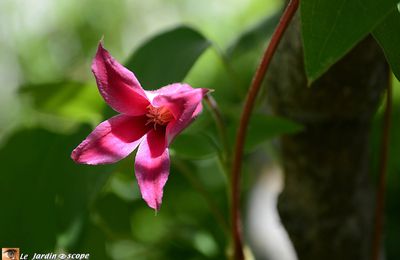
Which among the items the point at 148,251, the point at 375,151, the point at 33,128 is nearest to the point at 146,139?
the point at 33,128

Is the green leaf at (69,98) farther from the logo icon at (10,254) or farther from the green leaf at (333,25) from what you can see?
the green leaf at (333,25)

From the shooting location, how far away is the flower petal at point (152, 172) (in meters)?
0.38

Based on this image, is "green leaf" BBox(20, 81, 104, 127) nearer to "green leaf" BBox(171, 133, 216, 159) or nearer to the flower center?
"green leaf" BBox(171, 133, 216, 159)

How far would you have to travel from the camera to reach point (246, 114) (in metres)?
0.47

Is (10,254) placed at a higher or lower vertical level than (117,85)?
lower

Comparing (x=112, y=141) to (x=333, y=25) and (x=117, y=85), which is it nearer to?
(x=117, y=85)

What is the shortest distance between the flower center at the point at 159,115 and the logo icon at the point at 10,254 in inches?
8.9

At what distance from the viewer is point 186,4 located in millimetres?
1407

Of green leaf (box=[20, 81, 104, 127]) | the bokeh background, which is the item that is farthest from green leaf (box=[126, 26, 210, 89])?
green leaf (box=[20, 81, 104, 127])

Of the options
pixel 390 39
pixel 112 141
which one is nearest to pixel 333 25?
pixel 390 39

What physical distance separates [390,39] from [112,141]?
17 cm

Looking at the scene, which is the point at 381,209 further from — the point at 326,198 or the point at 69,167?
the point at 69,167

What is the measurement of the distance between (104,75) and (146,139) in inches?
2.0

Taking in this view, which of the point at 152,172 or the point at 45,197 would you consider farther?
the point at 45,197
